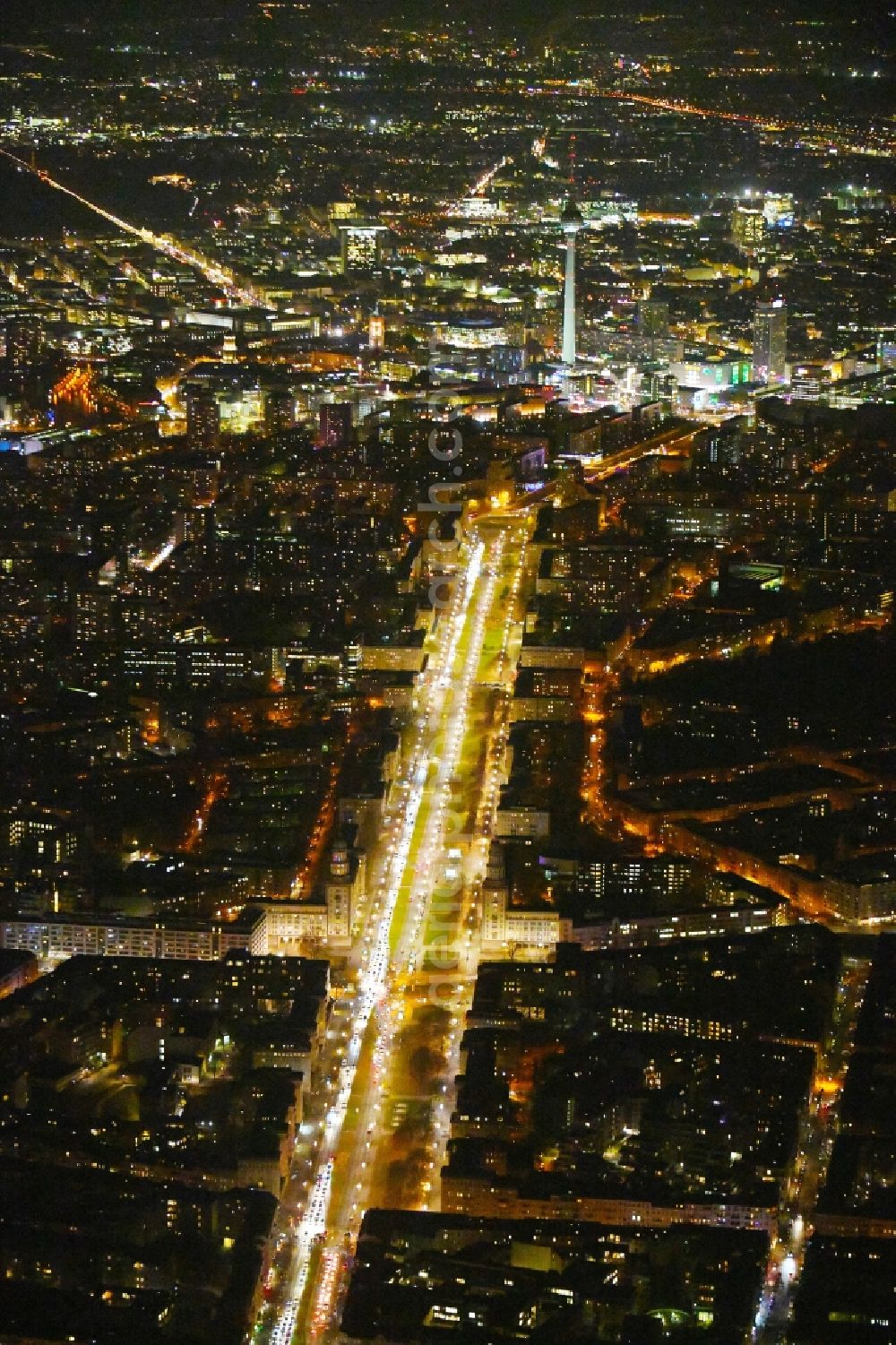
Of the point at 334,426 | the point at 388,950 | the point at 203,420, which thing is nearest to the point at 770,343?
the point at 334,426

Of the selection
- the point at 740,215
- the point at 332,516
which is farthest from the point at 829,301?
the point at 332,516

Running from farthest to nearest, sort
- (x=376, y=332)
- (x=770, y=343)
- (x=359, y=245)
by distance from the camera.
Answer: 1. (x=359, y=245)
2. (x=376, y=332)
3. (x=770, y=343)

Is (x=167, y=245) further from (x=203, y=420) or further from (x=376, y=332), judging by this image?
(x=203, y=420)

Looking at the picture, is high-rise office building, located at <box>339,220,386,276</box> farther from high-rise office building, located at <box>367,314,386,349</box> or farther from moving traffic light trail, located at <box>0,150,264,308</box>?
high-rise office building, located at <box>367,314,386,349</box>

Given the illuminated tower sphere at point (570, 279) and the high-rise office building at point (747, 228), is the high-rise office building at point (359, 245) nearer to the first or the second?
the illuminated tower sphere at point (570, 279)

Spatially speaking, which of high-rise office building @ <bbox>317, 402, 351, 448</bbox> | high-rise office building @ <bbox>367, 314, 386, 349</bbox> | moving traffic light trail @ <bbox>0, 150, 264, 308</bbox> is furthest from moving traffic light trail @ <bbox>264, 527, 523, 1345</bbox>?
moving traffic light trail @ <bbox>0, 150, 264, 308</bbox>
